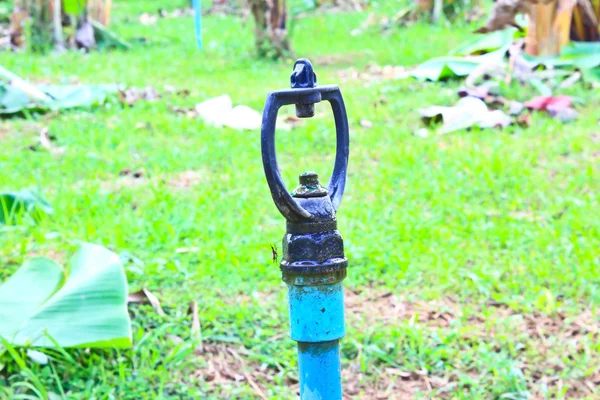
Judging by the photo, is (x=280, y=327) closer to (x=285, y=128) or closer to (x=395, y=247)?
(x=395, y=247)

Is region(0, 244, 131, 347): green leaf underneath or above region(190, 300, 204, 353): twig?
above

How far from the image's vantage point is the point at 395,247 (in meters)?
3.08

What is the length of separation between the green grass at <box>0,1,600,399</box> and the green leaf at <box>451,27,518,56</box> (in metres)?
0.57

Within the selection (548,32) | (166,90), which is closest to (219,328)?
(166,90)

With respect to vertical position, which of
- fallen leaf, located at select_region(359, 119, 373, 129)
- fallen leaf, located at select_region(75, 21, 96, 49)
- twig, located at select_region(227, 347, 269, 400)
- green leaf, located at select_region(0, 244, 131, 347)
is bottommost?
twig, located at select_region(227, 347, 269, 400)

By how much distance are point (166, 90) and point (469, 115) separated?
230 centimetres

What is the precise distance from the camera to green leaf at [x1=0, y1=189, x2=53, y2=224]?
314cm

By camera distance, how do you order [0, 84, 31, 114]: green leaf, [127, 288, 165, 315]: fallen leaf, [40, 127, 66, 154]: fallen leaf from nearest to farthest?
[127, 288, 165, 315]: fallen leaf, [40, 127, 66, 154]: fallen leaf, [0, 84, 31, 114]: green leaf

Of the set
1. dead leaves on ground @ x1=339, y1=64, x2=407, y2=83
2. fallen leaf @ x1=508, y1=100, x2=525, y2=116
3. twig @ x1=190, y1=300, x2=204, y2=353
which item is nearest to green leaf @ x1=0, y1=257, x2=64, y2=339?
twig @ x1=190, y1=300, x2=204, y2=353

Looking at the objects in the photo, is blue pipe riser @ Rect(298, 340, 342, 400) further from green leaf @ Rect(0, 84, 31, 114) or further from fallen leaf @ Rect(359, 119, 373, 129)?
green leaf @ Rect(0, 84, 31, 114)

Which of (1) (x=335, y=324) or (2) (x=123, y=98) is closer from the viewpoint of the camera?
(1) (x=335, y=324)

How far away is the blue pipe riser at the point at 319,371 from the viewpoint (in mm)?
1304

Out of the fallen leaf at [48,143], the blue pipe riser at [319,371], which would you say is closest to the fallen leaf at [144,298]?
the blue pipe riser at [319,371]

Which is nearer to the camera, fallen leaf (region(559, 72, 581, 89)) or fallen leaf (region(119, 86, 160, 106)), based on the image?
fallen leaf (region(559, 72, 581, 89))
